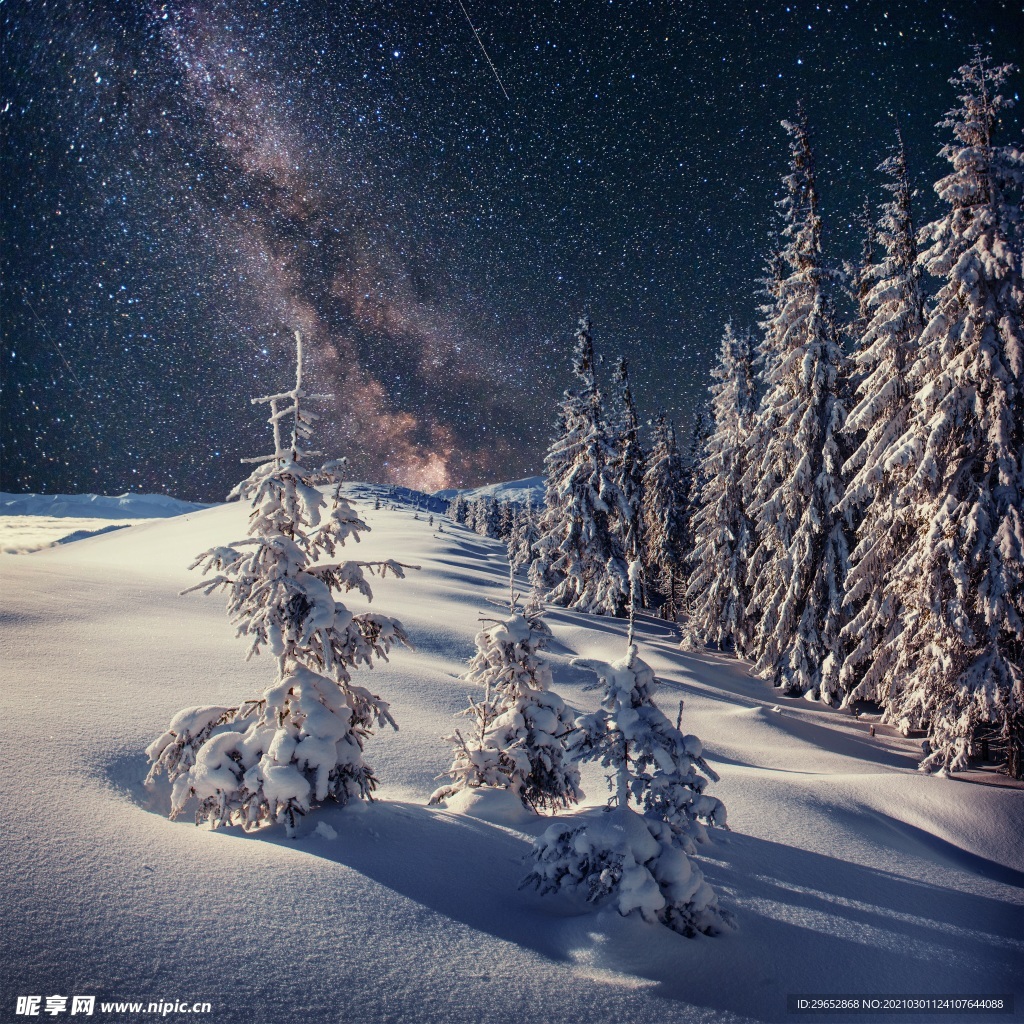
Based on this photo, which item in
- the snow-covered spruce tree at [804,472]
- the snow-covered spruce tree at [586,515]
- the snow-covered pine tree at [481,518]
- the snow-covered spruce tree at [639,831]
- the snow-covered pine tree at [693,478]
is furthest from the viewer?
the snow-covered pine tree at [481,518]

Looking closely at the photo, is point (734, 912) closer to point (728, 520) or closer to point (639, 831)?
point (639, 831)

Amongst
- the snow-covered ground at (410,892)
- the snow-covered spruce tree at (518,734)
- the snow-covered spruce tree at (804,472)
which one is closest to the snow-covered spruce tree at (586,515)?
the snow-covered spruce tree at (804,472)

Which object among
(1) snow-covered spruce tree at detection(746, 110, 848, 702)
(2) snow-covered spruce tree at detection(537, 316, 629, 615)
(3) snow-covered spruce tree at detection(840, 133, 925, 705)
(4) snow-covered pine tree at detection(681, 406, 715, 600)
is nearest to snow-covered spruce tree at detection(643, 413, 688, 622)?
(4) snow-covered pine tree at detection(681, 406, 715, 600)

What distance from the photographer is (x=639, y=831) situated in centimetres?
532

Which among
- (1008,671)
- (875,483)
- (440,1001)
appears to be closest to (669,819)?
A: (440,1001)

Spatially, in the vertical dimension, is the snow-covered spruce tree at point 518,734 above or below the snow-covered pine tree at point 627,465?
below

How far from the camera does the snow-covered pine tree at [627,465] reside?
109 feet

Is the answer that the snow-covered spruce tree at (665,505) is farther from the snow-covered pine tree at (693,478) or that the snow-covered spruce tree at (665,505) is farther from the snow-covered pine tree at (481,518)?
the snow-covered pine tree at (481,518)

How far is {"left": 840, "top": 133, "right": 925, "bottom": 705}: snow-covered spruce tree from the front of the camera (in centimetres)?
1594

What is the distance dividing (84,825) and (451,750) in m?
6.70

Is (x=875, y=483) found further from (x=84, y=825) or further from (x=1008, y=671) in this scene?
(x=84, y=825)

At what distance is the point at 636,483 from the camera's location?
38375 millimetres

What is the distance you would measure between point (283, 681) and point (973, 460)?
15461 millimetres

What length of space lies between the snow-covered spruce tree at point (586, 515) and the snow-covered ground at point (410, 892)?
62.6ft
